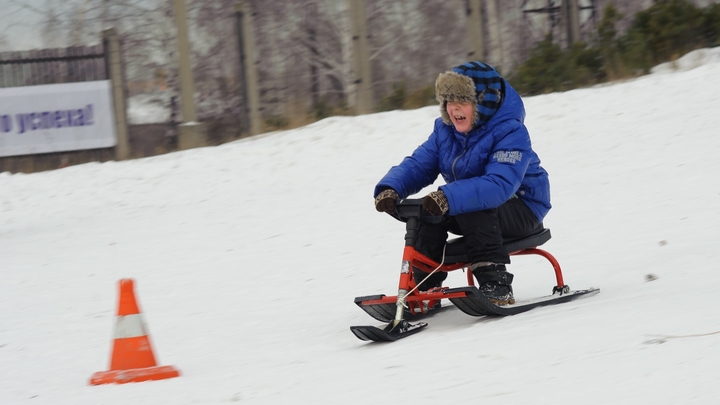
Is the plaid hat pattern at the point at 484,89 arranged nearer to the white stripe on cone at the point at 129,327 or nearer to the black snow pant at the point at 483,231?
the black snow pant at the point at 483,231

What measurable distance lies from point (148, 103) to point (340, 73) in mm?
5171

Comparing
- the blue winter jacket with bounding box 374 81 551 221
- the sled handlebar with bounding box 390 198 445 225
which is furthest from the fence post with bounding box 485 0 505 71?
the sled handlebar with bounding box 390 198 445 225

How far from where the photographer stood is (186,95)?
14664 millimetres

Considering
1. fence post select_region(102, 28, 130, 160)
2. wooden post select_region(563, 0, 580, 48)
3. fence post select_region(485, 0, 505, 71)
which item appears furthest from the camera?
wooden post select_region(563, 0, 580, 48)

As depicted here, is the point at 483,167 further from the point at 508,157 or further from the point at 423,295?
the point at 423,295

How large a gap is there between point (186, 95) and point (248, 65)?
1154 mm

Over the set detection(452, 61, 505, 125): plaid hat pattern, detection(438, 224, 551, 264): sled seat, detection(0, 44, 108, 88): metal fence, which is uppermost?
detection(0, 44, 108, 88): metal fence

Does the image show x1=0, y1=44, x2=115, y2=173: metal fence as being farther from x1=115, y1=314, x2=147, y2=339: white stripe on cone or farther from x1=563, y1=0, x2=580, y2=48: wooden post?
x1=115, y1=314, x2=147, y2=339: white stripe on cone

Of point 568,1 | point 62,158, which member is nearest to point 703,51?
point 568,1

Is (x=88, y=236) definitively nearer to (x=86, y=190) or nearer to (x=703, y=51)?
(x=86, y=190)

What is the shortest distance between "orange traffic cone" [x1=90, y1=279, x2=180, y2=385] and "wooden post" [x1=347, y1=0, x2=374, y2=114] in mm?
10269

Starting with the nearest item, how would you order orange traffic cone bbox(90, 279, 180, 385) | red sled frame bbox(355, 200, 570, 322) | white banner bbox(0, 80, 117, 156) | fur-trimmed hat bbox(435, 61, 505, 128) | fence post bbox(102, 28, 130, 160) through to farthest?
orange traffic cone bbox(90, 279, 180, 385) → red sled frame bbox(355, 200, 570, 322) → fur-trimmed hat bbox(435, 61, 505, 128) → white banner bbox(0, 80, 117, 156) → fence post bbox(102, 28, 130, 160)

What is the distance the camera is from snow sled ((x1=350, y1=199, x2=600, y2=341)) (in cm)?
431

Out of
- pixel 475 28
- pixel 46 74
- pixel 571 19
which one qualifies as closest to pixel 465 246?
pixel 475 28
